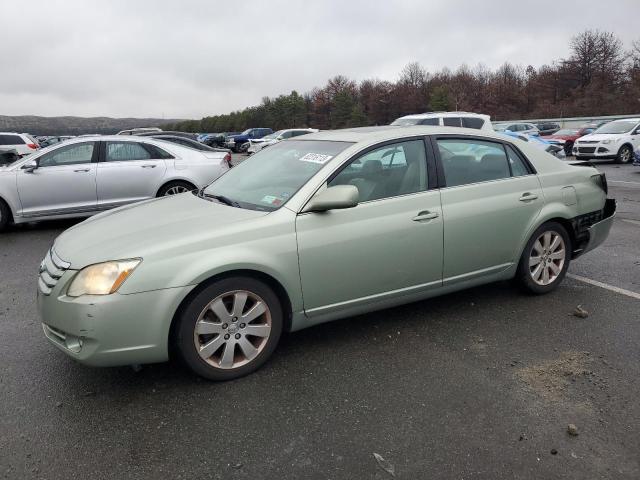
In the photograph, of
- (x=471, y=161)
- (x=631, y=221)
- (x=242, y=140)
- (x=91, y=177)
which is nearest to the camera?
(x=471, y=161)

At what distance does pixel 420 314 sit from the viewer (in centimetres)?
436

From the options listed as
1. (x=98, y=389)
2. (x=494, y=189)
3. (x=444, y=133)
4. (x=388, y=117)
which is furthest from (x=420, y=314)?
(x=388, y=117)

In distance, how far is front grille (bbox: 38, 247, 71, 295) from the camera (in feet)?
10.2

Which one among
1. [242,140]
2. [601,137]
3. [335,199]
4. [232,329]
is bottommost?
[242,140]

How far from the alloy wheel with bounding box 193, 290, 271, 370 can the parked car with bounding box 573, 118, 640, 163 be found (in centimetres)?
1910

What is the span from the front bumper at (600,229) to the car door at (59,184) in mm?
7314

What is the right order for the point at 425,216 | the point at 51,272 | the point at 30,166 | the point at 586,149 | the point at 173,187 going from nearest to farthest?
the point at 51,272 → the point at 425,216 → the point at 30,166 → the point at 173,187 → the point at 586,149

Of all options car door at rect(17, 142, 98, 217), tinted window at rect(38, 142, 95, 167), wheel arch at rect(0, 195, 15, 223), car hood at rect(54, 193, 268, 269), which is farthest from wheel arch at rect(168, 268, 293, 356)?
wheel arch at rect(0, 195, 15, 223)

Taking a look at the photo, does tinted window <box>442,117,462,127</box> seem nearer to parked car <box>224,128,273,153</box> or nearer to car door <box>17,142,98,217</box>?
car door <box>17,142,98,217</box>

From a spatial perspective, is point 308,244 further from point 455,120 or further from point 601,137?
point 601,137

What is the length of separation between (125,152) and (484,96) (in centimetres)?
6872

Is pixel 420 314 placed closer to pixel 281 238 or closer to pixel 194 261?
pixel 281 238

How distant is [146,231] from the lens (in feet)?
10.9

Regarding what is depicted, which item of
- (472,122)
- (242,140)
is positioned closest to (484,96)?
(242,140)
